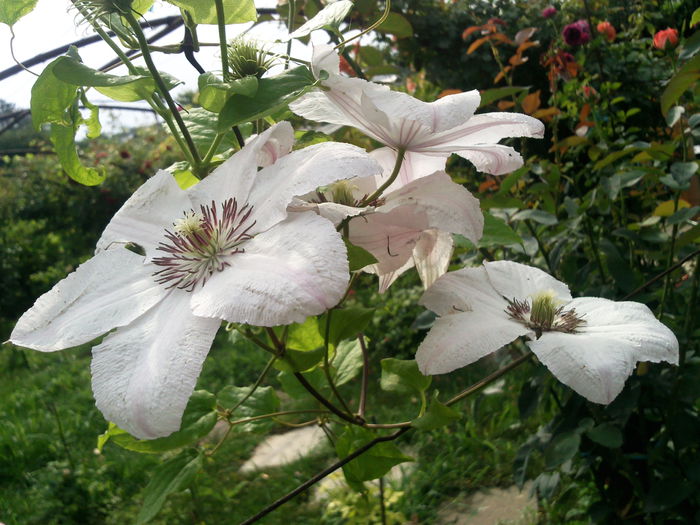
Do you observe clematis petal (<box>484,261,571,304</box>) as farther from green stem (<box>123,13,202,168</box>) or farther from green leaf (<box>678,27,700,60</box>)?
green leaf (<box>678,27,700,60</box>)

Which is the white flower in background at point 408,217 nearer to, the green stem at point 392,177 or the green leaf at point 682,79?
the green stem at point 392,177

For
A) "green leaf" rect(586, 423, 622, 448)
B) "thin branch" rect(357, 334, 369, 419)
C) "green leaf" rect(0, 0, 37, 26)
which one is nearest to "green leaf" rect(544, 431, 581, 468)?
"green leaf" rect(586, 423, 622, 448)

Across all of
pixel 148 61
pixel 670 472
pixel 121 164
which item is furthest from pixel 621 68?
pixel 121 164

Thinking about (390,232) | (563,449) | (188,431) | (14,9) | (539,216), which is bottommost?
(563,449)

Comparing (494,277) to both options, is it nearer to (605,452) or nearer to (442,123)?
(442,123)

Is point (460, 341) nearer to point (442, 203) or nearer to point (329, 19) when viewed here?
point (442, 203)

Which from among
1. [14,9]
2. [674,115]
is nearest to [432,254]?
[14,9]
